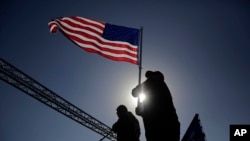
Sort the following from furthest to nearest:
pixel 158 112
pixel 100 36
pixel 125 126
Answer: pixel 100 36, pixel 125 126, pixel 158 112

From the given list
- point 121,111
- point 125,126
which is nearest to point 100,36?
point 121,111

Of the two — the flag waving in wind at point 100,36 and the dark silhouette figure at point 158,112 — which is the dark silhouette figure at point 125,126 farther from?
the flag waving in wind at point 100,36

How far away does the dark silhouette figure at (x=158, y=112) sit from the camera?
3408 millimetres

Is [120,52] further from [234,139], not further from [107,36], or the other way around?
[234,139]

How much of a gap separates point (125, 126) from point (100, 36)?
3.82 m

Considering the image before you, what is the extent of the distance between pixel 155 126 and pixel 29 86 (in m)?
15.9

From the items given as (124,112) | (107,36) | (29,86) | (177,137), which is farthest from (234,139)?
(29,86)

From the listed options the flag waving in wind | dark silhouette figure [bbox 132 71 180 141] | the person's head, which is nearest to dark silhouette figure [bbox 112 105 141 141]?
the person's head

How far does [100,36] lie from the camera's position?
27.1 feet

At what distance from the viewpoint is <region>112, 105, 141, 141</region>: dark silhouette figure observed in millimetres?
5348

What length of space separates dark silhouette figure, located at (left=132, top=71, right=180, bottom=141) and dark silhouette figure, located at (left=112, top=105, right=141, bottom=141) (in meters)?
1.48

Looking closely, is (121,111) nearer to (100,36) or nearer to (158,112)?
(158,112)

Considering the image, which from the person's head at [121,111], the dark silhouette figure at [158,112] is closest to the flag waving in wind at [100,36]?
the person's head at [121,111]

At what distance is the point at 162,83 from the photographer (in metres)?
3.82
